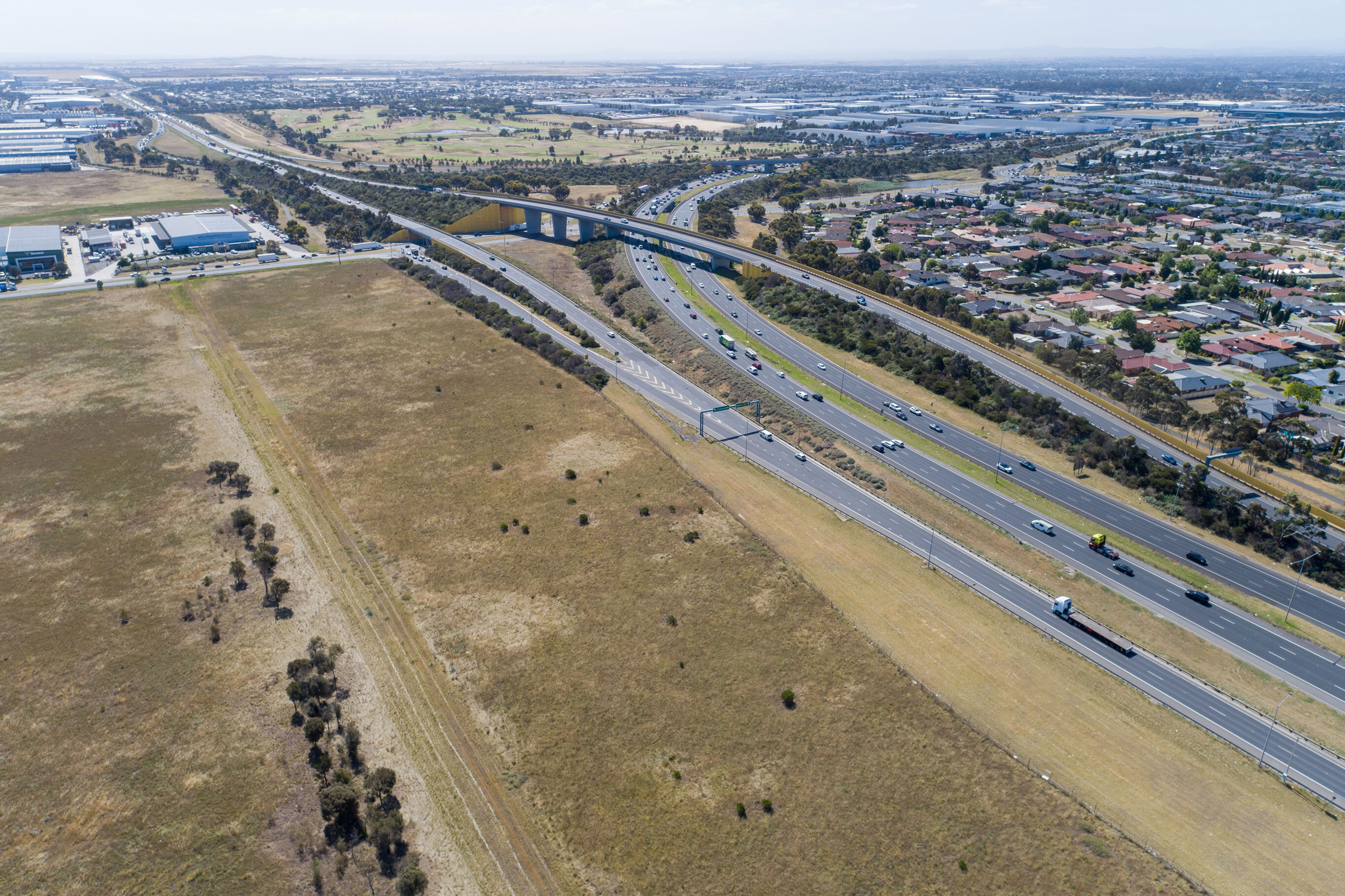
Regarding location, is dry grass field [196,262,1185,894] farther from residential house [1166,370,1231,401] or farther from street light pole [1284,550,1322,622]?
residential house [1166,370,1231,401]

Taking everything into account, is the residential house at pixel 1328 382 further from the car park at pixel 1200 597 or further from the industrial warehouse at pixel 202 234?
the industrial warehouse at pixel 202 234

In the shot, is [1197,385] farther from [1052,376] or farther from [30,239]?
[30,239]

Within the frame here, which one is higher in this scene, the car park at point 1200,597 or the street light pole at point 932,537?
the street light pole at point 932,537

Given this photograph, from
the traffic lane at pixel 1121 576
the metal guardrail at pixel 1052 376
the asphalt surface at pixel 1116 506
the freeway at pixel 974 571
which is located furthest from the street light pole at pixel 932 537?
the metal guardrail at pixel 1052 376

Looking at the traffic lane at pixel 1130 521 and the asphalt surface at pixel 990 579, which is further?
the traffic lane at pixel 1130 521

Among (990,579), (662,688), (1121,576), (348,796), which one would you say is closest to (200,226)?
(348,796)

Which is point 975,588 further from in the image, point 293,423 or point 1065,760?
point 293,423
